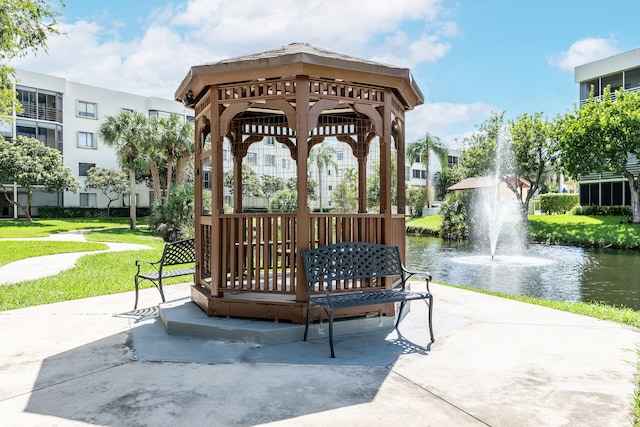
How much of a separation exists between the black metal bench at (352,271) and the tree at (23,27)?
7.44 metres

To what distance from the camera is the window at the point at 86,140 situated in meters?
36.7

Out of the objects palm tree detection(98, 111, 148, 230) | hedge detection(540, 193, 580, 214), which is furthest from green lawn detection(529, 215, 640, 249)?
palm tree detection(98, 111, 148, 230)

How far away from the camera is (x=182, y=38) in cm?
1458

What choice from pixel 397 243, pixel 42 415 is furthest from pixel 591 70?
pixel 42 415

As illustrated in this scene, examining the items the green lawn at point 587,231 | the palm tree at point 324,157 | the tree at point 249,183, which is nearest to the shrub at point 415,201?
the green lawn at point 587,231

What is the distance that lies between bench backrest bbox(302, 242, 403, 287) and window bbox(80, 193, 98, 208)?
37.0 m

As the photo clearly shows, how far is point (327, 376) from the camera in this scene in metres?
3.78

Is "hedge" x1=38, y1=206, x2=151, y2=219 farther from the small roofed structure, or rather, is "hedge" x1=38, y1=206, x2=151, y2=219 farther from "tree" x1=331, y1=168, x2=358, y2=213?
the small roofed structure

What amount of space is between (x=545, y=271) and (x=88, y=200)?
34986 mm

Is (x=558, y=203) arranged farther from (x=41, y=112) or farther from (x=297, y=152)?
(x=41, y=112)

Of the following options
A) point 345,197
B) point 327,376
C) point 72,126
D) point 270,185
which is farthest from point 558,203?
point 72,126

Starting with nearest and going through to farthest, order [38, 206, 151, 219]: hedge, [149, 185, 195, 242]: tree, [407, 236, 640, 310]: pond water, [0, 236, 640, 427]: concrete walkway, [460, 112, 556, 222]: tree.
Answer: [0, 236, 640, 427]: concrete walkway, [407, 236, 640, 310]: pond water, [149, 185, 195, 242]: tree, [460, 112, 556, 222]: tree, [38, 206, 151, 219]: hedge

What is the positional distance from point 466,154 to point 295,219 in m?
28.8

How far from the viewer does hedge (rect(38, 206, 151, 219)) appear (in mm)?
33331
